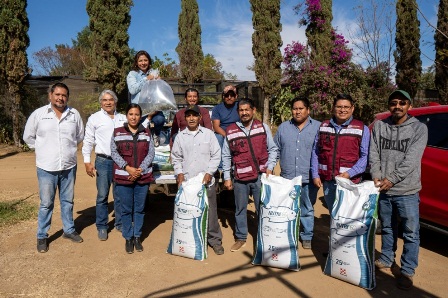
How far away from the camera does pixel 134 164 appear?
4.04 meters

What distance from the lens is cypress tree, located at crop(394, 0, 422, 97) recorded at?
15.7 metres

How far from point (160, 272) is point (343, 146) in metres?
2.29

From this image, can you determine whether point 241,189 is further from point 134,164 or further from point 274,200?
point 134,164

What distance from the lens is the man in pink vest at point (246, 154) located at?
3.97m

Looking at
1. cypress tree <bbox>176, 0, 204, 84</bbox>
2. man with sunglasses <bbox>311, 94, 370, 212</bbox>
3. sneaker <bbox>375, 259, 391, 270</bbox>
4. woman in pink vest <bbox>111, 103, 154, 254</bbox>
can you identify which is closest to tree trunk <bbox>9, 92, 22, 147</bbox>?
cypress tree <bbox>176, 0, 204, 84</bbox>

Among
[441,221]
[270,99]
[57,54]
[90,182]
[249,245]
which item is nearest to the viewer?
[441,221]

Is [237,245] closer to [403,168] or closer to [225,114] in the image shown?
[225,114]

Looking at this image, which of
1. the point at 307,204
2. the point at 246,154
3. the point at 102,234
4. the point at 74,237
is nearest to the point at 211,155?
the point at 246,154

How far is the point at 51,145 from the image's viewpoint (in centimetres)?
408

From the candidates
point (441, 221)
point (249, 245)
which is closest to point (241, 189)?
point (249, 245)

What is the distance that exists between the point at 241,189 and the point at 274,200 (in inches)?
21.7

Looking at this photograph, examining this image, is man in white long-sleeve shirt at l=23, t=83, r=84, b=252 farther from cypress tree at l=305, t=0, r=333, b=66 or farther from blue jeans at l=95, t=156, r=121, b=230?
cypress tree at l=305, t=0, r=333, b=66

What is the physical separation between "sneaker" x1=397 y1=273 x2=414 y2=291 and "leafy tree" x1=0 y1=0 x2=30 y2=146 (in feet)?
41.0

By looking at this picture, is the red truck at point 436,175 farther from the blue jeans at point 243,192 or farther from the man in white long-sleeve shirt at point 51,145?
the man in white long-sleeve shirt at point 51,145
